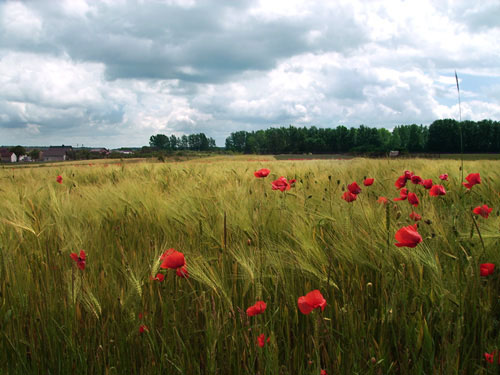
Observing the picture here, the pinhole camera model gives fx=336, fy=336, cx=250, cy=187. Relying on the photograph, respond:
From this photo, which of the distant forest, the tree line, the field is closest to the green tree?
the tree line

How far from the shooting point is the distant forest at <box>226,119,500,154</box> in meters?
62.6

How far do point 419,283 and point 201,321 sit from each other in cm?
78

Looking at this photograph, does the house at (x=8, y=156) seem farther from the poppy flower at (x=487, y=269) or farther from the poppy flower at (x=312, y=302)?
the poppy flower at (x=487, y=269)

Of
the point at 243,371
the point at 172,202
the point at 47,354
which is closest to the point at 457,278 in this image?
the point at 243,371

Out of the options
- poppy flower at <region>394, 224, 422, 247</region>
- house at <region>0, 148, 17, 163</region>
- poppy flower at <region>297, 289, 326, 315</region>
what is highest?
house at <region>0, 148, 17, 163</region>

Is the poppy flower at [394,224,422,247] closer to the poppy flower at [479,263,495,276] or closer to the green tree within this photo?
the poppy flower at [479,263,495,276]

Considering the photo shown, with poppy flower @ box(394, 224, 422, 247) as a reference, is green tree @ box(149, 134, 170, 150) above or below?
above

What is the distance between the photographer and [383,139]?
85.9 metres

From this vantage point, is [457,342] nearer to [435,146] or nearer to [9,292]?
[9,292]

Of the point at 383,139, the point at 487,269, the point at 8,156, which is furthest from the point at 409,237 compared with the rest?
the point at 8,156

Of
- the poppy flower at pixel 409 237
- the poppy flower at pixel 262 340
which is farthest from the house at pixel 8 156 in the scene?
the poppy flower at pixel 409 237

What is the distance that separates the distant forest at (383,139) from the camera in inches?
2463

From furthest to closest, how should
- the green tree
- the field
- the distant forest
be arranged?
the green tree
the distant forest
the field

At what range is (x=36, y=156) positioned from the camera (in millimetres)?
88000
